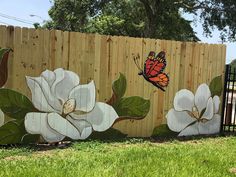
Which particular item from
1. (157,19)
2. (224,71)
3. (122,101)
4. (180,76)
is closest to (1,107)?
(122,101)

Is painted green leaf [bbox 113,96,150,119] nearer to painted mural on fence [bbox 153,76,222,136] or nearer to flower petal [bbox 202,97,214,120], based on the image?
painted mural on fence [bbox 153,76,222,136]

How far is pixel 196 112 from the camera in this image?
10.4 m

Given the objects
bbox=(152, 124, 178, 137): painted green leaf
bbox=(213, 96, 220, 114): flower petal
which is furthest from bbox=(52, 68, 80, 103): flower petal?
bbox=(213, 96, 220, 114): flower petal

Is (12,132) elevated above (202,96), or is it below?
below

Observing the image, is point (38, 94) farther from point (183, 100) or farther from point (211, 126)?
point (211, 126)

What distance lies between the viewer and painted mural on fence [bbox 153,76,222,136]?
33.1 feet

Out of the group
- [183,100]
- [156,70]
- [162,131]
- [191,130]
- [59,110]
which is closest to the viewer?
[59,110]

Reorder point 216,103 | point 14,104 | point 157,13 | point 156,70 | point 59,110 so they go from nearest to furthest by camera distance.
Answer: point 14,104 → point 59,110 → point 156,70 → point 216,103 → point 157,13

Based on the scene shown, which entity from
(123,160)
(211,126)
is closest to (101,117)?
(123,160)

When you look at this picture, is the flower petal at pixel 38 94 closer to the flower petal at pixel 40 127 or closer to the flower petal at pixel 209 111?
the flower petal at pixel 40 127

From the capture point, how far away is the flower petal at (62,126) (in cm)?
852

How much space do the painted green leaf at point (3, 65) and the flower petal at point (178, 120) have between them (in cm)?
383

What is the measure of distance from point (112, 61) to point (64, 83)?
1.17m

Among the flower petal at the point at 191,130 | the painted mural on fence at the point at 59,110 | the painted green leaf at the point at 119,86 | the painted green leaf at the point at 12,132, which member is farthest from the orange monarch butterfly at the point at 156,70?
the painted green leaf at the point at 12,132
